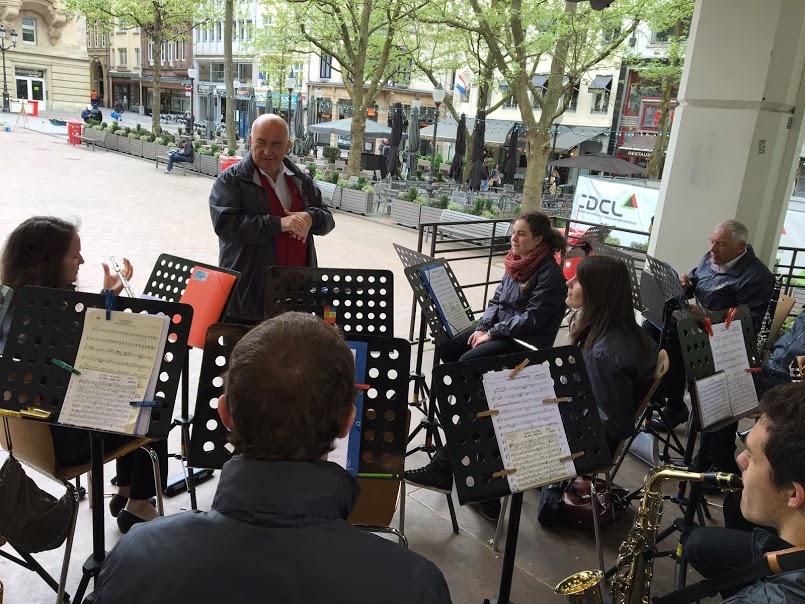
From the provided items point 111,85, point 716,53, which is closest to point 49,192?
point 716,53

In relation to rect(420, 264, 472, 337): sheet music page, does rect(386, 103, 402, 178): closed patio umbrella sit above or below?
above

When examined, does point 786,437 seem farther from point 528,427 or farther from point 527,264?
point 527,264

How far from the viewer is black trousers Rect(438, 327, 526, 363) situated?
13.8ft

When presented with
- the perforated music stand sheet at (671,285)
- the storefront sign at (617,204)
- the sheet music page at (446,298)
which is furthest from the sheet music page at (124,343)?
the storefront sign at (617,204)

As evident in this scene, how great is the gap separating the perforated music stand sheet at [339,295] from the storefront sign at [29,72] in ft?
143

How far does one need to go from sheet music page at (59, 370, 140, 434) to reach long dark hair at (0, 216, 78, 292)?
0.87 meters

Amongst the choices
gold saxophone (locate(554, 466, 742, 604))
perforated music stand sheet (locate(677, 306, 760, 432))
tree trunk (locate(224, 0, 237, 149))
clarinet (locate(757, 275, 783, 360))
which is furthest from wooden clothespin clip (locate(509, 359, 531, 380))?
tree trunk (locate(224, 0, 237, 149))

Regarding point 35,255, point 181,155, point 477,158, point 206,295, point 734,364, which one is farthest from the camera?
point 181,155

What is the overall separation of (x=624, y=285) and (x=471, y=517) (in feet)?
5.17

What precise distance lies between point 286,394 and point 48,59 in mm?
44963

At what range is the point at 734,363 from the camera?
10.2 ft

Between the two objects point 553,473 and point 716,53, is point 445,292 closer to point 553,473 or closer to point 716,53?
point 553,473

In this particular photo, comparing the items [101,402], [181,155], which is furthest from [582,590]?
[181,155]

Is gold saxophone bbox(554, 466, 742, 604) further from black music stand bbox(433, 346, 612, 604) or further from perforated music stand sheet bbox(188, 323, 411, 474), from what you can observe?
perforated music stand sheet bbox(188, 323, 411, 474)
